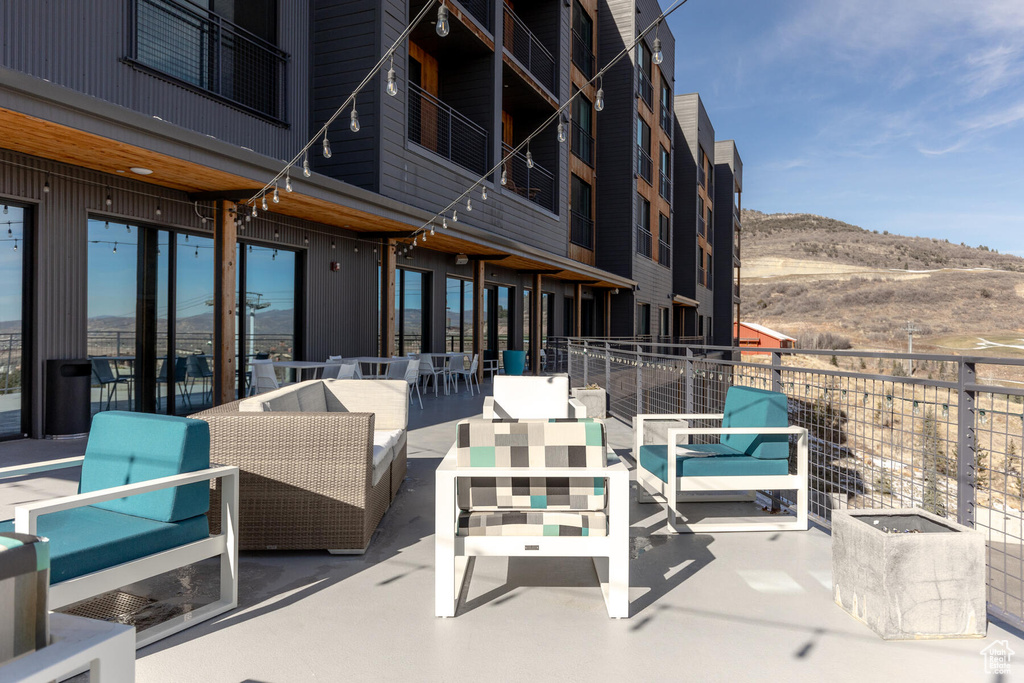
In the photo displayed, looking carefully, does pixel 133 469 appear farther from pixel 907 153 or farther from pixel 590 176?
pixel 907 153

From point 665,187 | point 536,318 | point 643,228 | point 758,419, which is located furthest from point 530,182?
point 758,419

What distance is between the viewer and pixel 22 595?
1.23 m

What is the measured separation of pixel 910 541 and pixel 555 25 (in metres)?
15.6

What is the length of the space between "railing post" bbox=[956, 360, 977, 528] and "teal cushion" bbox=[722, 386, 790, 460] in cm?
107

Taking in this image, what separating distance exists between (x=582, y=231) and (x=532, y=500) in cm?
1784

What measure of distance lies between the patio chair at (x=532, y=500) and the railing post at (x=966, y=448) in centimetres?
154

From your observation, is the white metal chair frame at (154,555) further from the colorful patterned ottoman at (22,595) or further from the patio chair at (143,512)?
the colorful patterned ottoman at (22,595)

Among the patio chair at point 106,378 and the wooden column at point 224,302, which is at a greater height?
the wooden column at point 224,302

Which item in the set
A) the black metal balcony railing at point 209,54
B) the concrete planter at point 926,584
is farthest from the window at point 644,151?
the concrete planter at point 926,584

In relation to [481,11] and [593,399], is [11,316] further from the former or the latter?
[481,11]

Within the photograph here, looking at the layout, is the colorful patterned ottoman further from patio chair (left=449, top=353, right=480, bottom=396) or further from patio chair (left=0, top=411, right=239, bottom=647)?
patio chair (left=449, top=353, right=480, bottom=396)

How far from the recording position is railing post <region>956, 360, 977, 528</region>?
289cm

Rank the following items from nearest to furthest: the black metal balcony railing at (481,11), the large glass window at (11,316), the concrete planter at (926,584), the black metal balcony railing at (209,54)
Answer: the concrete planter at (926,584), the large glass window at (11,316), the black metal balcony railing at (209,54), the black metal balcony railing at (481,11)

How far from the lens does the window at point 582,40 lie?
18.1 m
